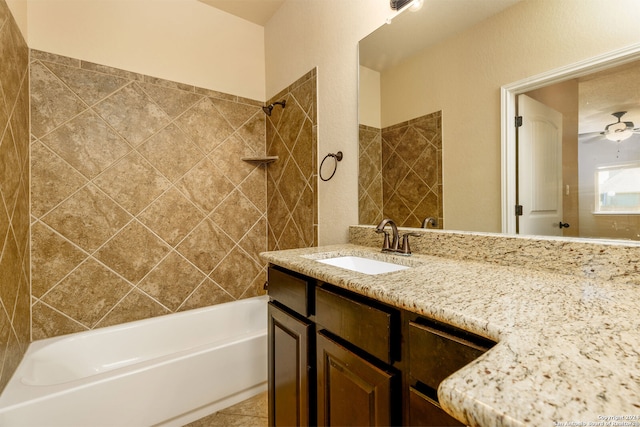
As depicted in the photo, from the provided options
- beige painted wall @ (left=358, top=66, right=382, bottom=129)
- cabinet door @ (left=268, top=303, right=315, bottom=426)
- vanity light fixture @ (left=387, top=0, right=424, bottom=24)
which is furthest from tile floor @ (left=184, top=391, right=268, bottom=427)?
vanity light fixture @ (left=387, top=0, right=424, bottom=24)

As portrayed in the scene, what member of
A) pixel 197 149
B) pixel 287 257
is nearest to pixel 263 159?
pixel 197 149

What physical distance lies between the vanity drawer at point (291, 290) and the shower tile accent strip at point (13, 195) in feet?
3.56

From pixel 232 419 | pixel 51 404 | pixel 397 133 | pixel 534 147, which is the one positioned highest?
pixel 397 133

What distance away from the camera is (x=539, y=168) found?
99cm

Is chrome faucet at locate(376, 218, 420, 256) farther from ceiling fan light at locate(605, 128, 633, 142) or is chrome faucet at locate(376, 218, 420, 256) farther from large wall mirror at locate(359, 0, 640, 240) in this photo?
ceiling fan light at locate(605, 128, 633, 142)

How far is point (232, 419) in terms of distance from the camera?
161 cm

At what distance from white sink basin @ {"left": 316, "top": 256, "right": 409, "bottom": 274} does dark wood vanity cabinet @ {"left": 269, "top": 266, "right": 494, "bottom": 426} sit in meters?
0.27

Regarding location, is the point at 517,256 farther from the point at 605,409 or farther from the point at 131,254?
the point at 131,254

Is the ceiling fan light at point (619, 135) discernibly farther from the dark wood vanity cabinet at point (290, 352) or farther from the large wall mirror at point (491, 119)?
the dark wood vanity cabinet at point (290, 352)

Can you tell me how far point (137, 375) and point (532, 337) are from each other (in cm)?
160

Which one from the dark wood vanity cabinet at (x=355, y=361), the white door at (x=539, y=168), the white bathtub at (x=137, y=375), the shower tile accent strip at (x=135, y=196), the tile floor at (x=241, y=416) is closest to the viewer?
the dark wood vanity cabinet at (x=355, y=361)

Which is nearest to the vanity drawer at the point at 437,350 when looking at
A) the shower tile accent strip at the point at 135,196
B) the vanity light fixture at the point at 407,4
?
the vanity light fixture at the point at 407,4

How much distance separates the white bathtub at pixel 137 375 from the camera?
1.21 m

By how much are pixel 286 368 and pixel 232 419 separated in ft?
2.62
